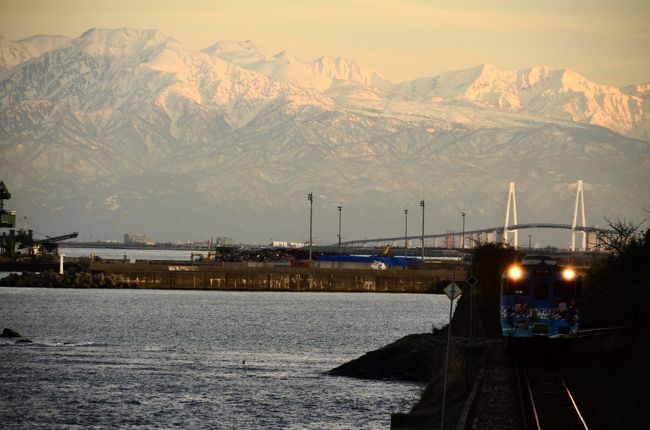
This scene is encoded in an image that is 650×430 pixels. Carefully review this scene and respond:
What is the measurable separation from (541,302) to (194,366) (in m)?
23.2

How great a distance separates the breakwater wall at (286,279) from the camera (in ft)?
556

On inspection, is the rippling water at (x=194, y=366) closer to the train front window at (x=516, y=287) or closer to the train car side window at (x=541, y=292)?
the train front window at (x=516, y=287)

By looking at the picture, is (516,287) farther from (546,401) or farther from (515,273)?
(546,401)

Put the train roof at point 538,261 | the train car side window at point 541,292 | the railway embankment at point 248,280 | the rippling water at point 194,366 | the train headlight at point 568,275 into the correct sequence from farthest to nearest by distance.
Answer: the railway embankment at point 248,280, the train roof at point 538,261, the train headlight at point 568,275, the train car side window at point 541,292, the rippling water at point 194,366

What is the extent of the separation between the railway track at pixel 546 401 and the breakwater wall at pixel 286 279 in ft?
399

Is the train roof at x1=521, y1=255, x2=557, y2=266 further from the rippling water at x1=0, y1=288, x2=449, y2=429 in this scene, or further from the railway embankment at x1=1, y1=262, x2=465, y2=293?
the railway embankment at x1=1, y1=262, x2=465, y2=293

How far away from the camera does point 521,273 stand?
5212cm

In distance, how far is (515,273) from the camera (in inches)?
2058

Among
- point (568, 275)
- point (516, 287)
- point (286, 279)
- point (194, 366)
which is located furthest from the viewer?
point (286, 279)

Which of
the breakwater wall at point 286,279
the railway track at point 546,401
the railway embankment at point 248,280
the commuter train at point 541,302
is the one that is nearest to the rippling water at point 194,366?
the commuter train at point 541,302

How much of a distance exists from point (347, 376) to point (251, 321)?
149 feet

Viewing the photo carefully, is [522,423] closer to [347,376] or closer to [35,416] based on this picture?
[35,416]

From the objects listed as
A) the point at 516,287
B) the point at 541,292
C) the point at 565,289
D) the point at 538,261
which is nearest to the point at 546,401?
the point at 541,292

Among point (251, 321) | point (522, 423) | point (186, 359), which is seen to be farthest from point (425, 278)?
point (522, 423)
